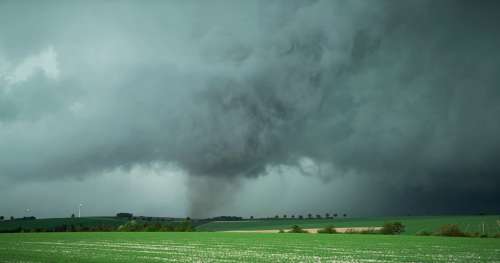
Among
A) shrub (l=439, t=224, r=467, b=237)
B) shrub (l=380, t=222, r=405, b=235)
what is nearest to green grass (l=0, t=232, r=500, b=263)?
shrub (l=439, t=224, r=467, b=237)

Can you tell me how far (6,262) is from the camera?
33.1 metres

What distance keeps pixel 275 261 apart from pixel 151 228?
135526 mm

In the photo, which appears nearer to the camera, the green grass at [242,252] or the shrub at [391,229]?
the green grass at [242,252]

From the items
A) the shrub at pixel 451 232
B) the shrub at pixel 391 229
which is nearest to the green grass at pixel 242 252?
the shrub at pixel 451 232

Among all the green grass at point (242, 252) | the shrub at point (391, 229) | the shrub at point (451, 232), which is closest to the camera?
the green grass at point (242, 252)

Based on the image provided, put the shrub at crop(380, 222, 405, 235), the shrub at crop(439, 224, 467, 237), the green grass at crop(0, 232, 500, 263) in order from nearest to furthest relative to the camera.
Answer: the green grass at crop(0, 232, 500, 263) → the shrub at crop(439, 224, 467, 237) → the shrub at crop(380, 222, 405, 235)

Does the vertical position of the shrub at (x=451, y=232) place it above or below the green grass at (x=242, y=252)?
below

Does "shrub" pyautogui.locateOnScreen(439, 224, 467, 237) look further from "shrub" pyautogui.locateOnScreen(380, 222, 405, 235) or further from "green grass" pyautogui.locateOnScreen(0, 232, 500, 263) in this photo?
"green grass" pyautogui.locateOnScreen(0, 232, 500, 263)

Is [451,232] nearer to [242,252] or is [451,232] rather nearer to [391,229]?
[391,229]

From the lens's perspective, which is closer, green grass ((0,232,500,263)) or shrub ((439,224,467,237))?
green grass ((0,232,500,263))

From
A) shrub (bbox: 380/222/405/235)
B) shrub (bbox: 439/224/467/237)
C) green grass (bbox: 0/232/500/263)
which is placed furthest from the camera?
shrub (bbox: 380/222/405/235)

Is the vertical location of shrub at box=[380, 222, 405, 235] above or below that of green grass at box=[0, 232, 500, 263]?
below

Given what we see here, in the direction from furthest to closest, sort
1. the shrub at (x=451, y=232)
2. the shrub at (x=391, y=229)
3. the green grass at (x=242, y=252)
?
the shrub at (x=391, y=229) < the shrub at (x=451, y=232) < the green grass at (x=242, y=252)

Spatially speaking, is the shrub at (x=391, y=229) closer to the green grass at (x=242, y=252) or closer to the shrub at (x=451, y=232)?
the shrub at (x=451, y=232)
